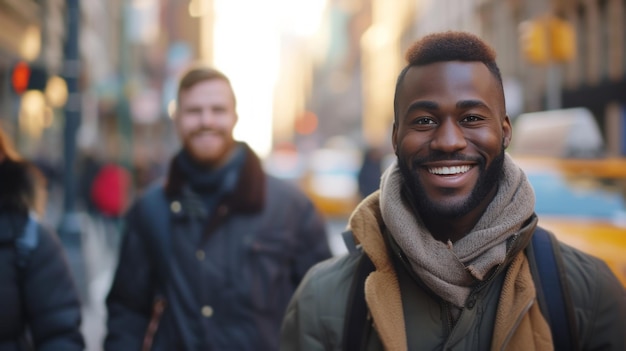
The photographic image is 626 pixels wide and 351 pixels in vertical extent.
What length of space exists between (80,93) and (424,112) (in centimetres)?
989

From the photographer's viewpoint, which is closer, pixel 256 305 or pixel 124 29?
pixel 256 305

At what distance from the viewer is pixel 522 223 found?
227 centimetres

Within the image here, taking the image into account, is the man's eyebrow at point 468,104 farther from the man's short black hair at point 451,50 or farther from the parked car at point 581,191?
the parked car at point 581,191

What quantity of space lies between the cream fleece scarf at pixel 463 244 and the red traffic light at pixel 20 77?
30.5 feet

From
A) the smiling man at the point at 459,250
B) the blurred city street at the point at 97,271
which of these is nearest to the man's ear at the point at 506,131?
the smiling man at the point at 459,250

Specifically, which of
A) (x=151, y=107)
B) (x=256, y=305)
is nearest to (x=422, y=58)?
(x=256, y=305)

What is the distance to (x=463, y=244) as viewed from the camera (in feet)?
7.41

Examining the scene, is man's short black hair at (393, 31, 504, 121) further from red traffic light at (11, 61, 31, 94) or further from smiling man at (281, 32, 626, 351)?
red traffic light at (11, 61, 31, 94)

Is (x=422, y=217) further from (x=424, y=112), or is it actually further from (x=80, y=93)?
(x=80, y=93)

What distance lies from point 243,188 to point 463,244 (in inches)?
77.6

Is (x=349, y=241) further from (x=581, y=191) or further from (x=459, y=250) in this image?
(x=581, y=191)

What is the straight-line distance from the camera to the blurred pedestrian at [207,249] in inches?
154

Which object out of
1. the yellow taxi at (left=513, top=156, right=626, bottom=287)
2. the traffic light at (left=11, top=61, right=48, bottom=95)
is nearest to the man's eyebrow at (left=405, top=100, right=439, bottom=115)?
the yellow taxi at (left=513, top=156, right=626, bottom=287)

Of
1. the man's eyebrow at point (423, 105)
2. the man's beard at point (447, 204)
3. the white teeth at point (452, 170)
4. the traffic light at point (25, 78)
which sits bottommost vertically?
the man's beard at point (447, 204)
